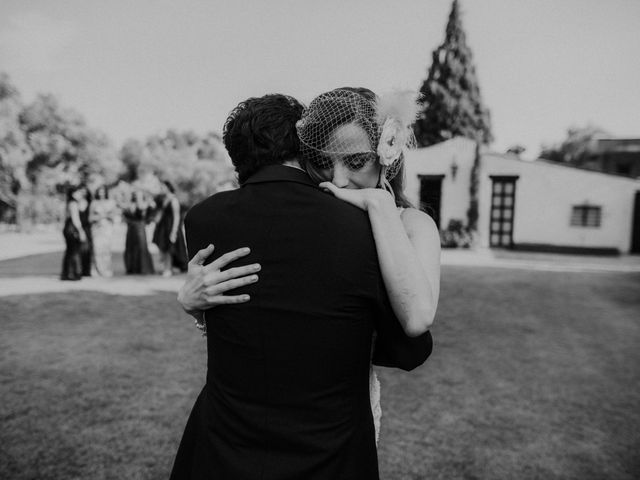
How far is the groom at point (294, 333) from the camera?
3.78ft

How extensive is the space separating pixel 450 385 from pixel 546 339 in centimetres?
247

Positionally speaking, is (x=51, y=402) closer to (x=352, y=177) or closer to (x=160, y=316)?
(x=160, y=316)

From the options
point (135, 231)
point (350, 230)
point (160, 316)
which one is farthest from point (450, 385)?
point (135, 231)

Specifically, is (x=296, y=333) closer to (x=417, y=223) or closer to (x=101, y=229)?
(x=417, y=223)

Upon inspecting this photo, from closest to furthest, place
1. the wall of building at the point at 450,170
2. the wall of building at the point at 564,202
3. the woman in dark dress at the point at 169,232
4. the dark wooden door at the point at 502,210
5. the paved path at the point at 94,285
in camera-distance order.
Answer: the paved path at the point at 94,285 → the woman in dark dress at the point at 169,232 → the wall of building at the point at 564,202 → the dark wooden door at the point at 502,210 → the wall of building at the point at 450,170

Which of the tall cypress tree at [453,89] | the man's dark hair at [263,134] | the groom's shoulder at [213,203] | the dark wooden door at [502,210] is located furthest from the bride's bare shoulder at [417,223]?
the tall cypress tree at [453,89]

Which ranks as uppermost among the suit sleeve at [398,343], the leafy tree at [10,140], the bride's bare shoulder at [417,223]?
the leafy tree at [10,140]

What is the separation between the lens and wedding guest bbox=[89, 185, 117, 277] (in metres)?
10.6

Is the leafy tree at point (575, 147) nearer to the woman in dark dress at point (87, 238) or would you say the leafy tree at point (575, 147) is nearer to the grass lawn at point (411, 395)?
the grass lawn at point (411, 395)

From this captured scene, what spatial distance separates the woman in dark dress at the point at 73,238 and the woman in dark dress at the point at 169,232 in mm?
1646

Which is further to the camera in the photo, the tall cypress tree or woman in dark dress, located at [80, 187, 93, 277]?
the tall cypress tree

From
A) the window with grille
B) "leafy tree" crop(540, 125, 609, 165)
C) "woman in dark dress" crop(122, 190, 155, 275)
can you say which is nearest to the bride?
"woman in dark dress" crop(122, 190, 155, 275)

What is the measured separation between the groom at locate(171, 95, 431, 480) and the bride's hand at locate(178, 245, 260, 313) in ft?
0.08

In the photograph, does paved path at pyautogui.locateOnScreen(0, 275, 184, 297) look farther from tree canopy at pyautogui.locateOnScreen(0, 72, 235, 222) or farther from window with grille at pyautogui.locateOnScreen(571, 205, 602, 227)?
window with grille at pyautogui.locateOnScreen(571, 205, 602, 227)
